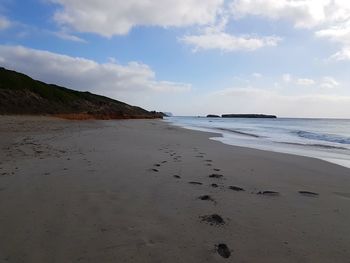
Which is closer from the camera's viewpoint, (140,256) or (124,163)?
(140,256)

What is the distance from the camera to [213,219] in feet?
12.6

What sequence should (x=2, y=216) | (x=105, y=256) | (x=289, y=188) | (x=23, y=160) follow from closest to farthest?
(x=105, y=256)
(x=2, y=216)
(x=289, y=188)
(x=23, y=160)

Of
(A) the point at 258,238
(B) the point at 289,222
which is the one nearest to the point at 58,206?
(A) the point at 258,238

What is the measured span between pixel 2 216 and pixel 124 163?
3.94m

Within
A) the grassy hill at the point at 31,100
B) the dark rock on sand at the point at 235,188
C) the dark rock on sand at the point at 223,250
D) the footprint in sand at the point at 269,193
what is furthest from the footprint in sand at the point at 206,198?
the grassy hill at the point at 31,100

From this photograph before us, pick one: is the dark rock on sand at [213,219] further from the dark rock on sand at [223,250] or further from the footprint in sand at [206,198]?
the footprint in sand at [206,198]

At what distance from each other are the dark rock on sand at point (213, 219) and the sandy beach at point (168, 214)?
0.5 inches

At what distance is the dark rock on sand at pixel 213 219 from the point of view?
3746mm

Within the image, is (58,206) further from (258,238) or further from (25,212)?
(258,238)

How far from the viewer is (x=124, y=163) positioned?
302 inches

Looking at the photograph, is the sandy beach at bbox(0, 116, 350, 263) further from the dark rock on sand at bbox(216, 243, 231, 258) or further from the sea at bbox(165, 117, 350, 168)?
the sea at bbox(165, 117, 350, 168)

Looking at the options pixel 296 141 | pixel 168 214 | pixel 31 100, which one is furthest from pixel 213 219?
pixel 31 100

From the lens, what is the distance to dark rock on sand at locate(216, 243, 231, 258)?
2.96m

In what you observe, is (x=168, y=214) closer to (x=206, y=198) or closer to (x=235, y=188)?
(x=206, y=198)
